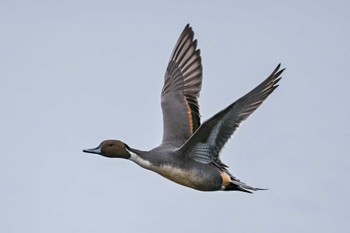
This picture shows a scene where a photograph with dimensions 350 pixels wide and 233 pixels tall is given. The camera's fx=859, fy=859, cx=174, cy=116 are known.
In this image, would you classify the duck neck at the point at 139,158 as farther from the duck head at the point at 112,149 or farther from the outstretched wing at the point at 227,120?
the outstretched wing at the point at 227,120

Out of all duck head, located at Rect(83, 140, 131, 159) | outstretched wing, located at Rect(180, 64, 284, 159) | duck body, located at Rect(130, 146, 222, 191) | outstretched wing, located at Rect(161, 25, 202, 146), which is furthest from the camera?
outstretched wing, located at Rect(161, 25, 202, 146)

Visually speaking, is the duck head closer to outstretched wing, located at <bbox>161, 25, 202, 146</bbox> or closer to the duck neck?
the duck neck

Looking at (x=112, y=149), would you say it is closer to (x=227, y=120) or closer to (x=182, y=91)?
(x=227, y=120)

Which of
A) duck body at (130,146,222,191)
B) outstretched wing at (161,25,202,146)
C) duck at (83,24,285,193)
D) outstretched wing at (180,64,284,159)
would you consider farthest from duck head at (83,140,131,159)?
outstretched wing at (180,64,284,159)

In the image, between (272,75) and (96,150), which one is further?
(96,150)

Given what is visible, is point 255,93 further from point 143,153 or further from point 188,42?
point 188,42

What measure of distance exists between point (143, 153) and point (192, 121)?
1008 millimetres

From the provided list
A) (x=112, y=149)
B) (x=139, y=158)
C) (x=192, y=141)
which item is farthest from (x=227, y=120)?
(x=112, y=149)

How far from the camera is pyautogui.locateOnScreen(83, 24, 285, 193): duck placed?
7.49m

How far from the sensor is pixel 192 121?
29.3 feet

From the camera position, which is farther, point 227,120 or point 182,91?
point 182,91

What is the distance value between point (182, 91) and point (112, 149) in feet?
5.00

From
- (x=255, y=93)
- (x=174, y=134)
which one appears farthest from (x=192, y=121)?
(x=255, y=93)

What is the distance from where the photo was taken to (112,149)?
8.23 meters
